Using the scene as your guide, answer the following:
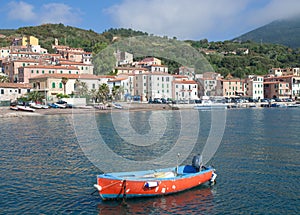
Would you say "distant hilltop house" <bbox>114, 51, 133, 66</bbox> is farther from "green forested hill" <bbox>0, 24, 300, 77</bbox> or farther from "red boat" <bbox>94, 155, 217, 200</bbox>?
"green forested hill" <bbox>0, 24, 300, 77</bbox>

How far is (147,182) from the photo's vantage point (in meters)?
13.6

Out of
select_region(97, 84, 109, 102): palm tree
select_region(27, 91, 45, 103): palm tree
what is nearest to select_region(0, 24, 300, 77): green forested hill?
select_region(97, 84, 109, 102): palm tree

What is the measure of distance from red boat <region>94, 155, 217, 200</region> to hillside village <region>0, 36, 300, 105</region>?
34.9 m

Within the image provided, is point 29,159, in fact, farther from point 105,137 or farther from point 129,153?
point 105,137

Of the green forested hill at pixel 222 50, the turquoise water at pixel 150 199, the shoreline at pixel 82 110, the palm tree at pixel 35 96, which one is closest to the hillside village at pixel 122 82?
the palm tree at pixel 35 96

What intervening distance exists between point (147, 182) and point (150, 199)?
789mm

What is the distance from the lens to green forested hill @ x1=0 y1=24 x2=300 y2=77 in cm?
12069

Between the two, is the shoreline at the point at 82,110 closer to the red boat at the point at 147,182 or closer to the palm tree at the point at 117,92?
the palm tree at the point at 117,92

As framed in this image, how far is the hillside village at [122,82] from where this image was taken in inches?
2514

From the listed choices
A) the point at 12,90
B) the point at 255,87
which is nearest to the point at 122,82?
the point at 12,90

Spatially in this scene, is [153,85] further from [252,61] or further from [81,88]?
[252,61]

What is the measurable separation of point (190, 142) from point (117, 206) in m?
16.2

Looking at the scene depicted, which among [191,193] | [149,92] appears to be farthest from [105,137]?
[149,92]

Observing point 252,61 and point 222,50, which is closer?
point 252,61
